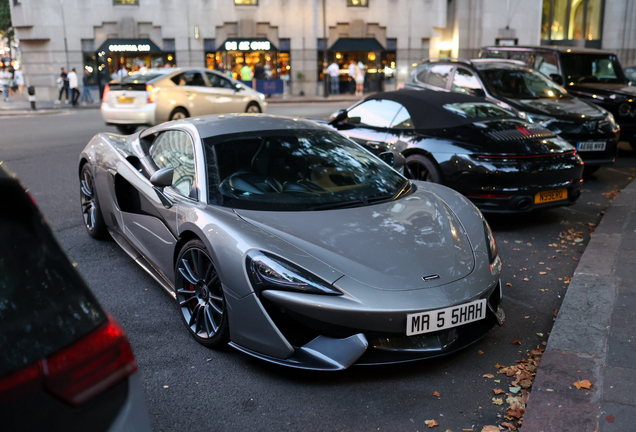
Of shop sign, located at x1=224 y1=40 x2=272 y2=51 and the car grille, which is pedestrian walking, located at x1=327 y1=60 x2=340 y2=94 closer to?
shop sign, located at x1=224 y1=40 x2=272 y2=51

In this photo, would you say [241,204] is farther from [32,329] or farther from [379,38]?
[379,38]

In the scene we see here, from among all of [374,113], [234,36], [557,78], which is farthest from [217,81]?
[234,36]

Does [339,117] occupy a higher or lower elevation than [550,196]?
higher

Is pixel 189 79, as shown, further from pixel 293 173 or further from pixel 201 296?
pixel 201 296

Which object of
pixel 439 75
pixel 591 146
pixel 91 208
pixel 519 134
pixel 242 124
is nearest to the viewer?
pixel 242 124

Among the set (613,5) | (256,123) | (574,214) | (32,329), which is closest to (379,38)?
(613,5)

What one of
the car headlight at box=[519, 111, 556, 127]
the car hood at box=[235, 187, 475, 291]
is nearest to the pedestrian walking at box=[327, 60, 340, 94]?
the car headlight at box=[519, 111, 556, 127]

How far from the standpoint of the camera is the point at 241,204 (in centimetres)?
398

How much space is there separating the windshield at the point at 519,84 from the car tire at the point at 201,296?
733cm

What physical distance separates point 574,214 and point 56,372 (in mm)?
6912

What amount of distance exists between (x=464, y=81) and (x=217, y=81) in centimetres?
816

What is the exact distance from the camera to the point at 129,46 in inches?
1303

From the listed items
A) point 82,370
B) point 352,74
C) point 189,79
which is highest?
point 189,79

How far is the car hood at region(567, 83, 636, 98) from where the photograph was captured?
11.3 meters
